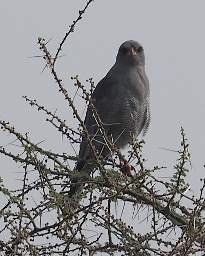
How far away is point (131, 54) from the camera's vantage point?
848 cm

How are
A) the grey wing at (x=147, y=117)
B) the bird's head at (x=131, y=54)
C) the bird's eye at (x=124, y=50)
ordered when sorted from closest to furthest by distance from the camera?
the grey wing at (x=147, y=117), the bird's head at (x=131, y=54), the bird's eye at (x=124, y=50)

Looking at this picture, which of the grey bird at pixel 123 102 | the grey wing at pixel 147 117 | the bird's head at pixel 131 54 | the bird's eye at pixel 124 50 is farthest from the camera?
the bird's eye at pixel 124 50

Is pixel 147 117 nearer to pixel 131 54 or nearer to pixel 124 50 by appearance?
pixel 131 54

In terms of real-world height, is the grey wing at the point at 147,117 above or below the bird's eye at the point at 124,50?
below

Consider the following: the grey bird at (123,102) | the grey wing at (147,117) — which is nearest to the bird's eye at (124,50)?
the grey bird at (123,102)

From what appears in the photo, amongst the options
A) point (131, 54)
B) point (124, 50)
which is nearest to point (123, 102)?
point (131, 54)

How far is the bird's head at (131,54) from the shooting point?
8.41 meters

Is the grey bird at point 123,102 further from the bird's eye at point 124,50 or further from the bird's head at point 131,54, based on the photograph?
the bird's eye at point 124,50

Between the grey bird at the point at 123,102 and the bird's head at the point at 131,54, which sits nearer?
the grey bird at the point at 123,102

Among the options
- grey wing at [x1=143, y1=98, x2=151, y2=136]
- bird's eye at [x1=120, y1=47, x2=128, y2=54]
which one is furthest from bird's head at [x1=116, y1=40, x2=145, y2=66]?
grey wing at [x1=143, y1=98, x2=151, y2=136]

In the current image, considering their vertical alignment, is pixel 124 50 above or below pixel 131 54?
above

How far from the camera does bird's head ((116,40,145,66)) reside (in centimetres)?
841

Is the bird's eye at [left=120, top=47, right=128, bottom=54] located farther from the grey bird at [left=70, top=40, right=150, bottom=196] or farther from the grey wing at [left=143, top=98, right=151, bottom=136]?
the grey wing at [left=143, top=98, right=151, bottom=136]

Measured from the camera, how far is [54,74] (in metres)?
4.08
